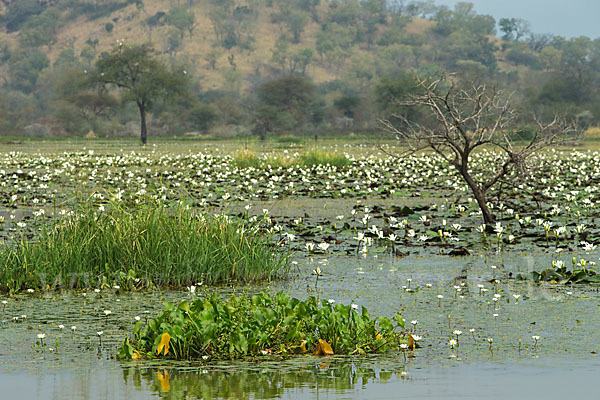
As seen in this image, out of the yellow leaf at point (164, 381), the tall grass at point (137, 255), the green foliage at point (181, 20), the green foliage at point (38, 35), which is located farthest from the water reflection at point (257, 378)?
the green foliage at point (38, 35)

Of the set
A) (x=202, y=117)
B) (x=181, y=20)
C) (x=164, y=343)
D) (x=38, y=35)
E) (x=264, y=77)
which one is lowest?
(x=164, y=343)

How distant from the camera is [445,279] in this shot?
33.8 ft

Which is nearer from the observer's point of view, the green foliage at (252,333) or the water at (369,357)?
the water at (369,357)

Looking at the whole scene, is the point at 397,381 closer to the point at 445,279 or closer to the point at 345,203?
the point at 445,279

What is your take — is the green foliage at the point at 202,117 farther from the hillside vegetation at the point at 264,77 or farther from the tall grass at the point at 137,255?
the tall grass at the point at 137,255

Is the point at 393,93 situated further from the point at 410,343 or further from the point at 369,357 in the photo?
the point at 369,357

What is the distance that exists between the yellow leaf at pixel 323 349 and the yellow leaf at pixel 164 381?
4.09 feet

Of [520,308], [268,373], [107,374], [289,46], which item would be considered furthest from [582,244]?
[289,46]

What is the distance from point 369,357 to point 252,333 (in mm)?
952

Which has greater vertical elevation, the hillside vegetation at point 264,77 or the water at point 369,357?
the hillside vegetation at point 264,77

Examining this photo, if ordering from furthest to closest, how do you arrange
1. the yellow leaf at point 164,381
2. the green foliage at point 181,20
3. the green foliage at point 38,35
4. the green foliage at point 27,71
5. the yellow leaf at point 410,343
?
the green foliage at point 181,20 → the green foliage at point 38,35 → the green foliage at point 27,71 → the yellow leaf at point 410,343 → the yellow leaf at point 164,381

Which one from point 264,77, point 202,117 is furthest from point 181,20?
point 202,117

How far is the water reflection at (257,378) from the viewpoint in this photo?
19.3 ft

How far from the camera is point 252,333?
6.94 m
